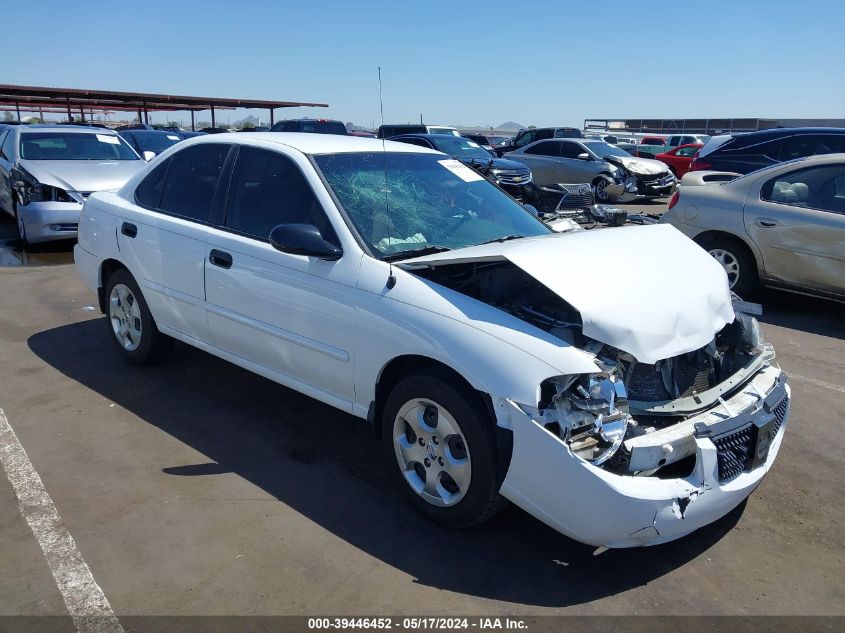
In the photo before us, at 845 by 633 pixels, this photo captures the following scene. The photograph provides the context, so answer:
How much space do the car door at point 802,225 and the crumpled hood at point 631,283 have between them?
3434 millimetres

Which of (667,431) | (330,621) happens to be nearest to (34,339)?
(330,621)

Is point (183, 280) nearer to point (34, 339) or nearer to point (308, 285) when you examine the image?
point (308, 285)

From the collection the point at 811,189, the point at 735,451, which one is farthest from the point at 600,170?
the point at 735,451

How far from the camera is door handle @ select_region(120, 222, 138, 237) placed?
4863mm

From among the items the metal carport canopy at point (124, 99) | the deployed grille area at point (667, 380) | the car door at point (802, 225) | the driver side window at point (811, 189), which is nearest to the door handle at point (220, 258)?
the deployed grille area at point (667, 380)

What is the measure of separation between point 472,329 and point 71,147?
9.50 m

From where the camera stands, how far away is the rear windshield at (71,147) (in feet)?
33.2

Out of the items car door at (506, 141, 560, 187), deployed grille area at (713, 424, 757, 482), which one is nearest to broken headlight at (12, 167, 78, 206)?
deployed grille area at (713, 424, 757, 482)

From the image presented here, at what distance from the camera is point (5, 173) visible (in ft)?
33.4

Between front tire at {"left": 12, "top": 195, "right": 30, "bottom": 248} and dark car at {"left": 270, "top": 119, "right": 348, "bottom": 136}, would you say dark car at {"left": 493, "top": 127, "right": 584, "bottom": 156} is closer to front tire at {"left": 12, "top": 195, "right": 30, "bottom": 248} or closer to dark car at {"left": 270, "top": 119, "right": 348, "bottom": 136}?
dark car at {"left": 270, "top": 119, "right": 348, "bottom": 136}

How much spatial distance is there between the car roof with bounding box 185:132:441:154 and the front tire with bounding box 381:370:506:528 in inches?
66.0

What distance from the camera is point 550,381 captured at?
2846 mm

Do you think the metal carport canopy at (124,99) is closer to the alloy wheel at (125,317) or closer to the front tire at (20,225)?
the front tire at (20,225)

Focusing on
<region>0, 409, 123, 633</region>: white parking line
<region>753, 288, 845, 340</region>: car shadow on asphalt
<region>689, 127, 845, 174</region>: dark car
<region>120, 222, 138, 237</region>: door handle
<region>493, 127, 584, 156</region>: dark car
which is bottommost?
<region>0, 409, 123, 633</region>: white parking line
